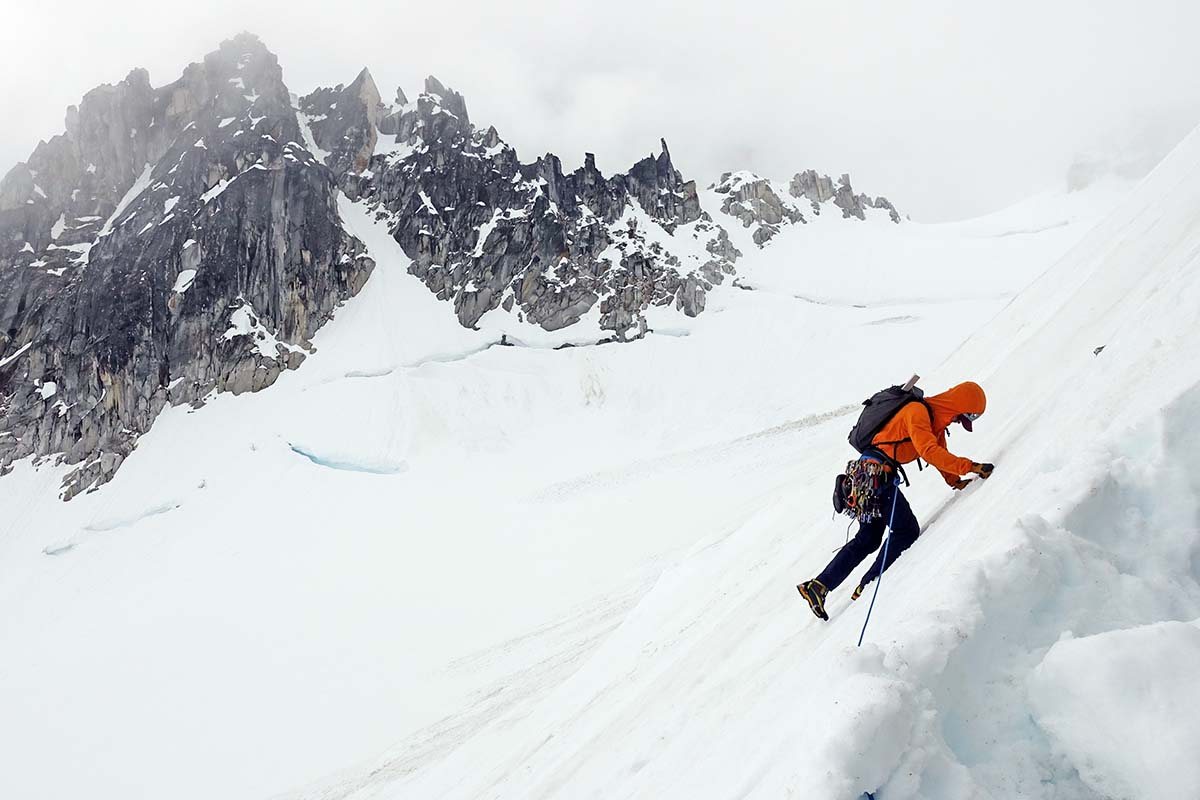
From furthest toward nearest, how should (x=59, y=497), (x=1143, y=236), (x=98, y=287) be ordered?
(x=98, y=287)
(x=59, y=497)
(x=1143, y=236)

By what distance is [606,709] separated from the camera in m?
6.13

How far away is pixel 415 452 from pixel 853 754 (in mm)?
45877

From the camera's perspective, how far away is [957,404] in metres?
4.60

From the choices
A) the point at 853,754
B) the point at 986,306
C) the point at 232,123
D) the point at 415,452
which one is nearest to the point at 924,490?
the point at 853,754

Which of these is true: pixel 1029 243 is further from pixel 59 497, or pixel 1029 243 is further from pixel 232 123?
pixel 59 497

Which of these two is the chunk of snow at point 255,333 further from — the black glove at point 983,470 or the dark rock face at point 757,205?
the dark rock face at point 757,205

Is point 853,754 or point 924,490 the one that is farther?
point 924,490

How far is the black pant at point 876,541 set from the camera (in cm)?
447

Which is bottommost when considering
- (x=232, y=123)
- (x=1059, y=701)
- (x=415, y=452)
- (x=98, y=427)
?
(x=415, y=452)

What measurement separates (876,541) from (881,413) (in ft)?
3.08

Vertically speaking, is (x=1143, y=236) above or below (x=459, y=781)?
above

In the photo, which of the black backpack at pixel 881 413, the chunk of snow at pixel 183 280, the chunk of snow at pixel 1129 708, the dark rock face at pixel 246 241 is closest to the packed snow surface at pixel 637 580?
the chunk of snow at pixel 1129 708

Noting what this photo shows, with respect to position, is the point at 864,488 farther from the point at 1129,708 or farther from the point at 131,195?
the point at 131,195

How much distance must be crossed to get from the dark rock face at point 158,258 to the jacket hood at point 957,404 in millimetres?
63115
